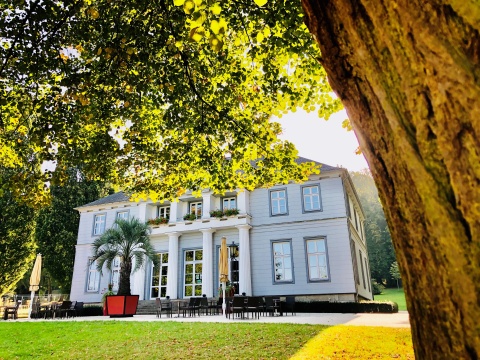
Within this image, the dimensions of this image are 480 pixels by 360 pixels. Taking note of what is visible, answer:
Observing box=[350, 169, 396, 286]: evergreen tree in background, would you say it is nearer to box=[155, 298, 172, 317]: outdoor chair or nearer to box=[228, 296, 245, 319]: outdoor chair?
box=[155, 298, 172, 317]: outdoor chair

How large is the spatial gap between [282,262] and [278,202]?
12.1 feet

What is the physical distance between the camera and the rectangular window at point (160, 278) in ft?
72.5

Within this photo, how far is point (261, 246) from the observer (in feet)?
67.5

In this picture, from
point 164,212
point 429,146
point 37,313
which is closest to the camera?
point 429,146

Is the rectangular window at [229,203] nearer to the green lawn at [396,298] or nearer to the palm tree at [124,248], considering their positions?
the palm tree at [124,248]

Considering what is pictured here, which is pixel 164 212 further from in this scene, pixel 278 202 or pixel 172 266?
pixel 278 202

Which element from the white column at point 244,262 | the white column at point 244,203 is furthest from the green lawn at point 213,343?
the white column at point 244,203

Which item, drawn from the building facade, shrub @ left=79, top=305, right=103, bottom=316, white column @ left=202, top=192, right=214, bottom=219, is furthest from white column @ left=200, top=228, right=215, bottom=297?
shrub @ left=79, top=305, right=103, bottom=316

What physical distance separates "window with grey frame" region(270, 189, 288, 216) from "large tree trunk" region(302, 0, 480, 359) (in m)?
19.7

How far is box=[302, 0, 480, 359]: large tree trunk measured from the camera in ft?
3.13

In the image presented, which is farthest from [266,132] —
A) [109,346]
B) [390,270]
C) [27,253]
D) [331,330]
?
[390,270]

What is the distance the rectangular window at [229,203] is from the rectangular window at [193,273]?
3.43 m

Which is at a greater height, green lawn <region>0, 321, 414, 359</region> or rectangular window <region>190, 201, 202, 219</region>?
rectangular window <region>190, 201, 202, 219</region>

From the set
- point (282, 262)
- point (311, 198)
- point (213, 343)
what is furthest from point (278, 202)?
point (213, 343)
